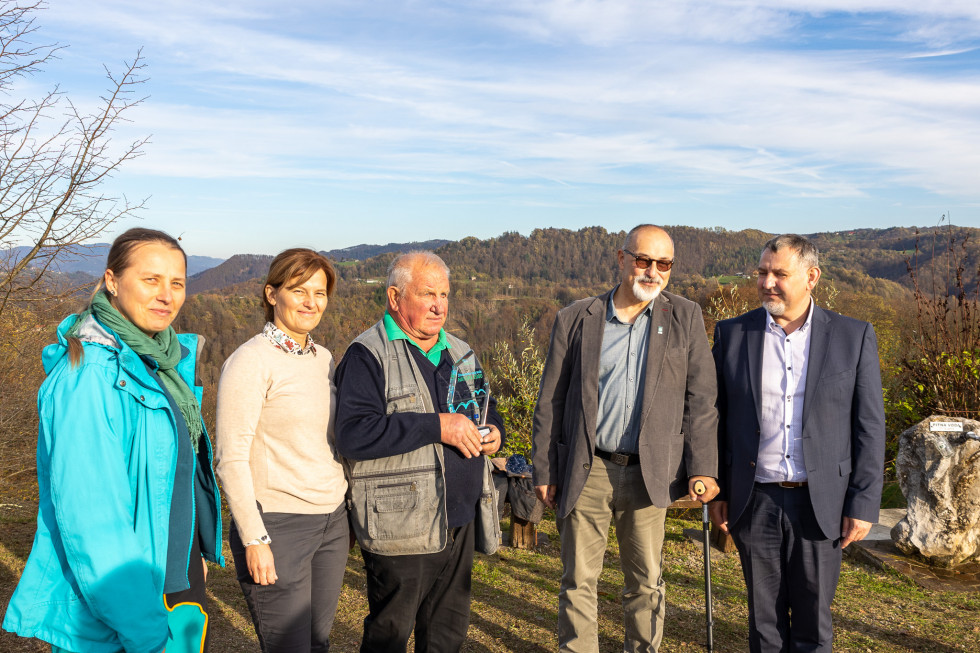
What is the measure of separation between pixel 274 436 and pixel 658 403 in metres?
1.69

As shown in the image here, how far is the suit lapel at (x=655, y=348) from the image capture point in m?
2.96

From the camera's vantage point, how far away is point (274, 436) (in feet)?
7.53

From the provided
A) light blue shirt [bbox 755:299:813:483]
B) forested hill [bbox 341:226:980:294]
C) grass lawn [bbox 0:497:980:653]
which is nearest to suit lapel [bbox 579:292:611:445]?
light blue shirt [bbox 755:299:813:483]

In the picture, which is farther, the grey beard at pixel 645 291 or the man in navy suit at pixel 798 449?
the grey beard at pixel 645 291

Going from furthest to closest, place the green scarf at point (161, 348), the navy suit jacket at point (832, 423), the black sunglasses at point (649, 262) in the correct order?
1. the black sunglasses at point (649, 262)
2. the navy suit jacket at point (832, 423)
3. the green scarf at point (161, 348)

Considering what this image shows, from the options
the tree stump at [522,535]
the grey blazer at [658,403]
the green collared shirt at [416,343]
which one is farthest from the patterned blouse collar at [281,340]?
the tree stump at [522,535]

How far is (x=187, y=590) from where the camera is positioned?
1.95m

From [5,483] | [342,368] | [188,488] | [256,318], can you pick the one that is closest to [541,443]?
[342,368]

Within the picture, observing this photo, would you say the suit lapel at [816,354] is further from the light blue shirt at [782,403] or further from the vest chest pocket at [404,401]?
the vest chest pocket at [404,401]

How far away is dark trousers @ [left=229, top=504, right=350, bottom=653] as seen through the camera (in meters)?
2.26

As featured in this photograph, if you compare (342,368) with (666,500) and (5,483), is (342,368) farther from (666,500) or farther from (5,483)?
(5,483)

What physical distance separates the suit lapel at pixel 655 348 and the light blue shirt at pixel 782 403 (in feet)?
1.46

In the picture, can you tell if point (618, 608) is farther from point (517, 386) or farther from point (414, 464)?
point (517, 386)

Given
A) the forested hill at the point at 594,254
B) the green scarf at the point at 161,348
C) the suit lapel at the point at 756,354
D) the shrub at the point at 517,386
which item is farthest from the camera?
the forested hill at the point at 594,254
